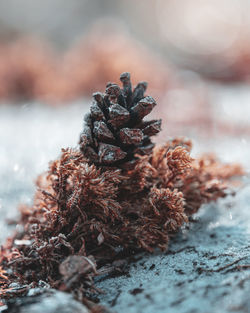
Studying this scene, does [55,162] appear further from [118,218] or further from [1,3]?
[1,3]

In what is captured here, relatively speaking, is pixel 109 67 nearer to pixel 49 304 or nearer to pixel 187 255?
pixel 187 255

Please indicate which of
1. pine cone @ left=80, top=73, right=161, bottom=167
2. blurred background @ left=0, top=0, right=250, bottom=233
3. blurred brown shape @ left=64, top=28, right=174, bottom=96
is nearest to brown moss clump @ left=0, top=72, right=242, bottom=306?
pine cone @ left=80, top=73, right=161, bottom=167

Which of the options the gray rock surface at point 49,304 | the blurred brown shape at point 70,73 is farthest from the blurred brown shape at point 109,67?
the gray rock surface at point 49,304

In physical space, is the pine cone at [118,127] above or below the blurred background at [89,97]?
below

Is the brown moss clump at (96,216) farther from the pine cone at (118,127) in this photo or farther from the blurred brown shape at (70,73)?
the blurred brown shape at (70,73)

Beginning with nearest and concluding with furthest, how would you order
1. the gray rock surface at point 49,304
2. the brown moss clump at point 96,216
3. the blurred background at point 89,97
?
the gray rock surface at point 49,304 → the brown moss clump at point 96,216 → the blurred background at point 89,97

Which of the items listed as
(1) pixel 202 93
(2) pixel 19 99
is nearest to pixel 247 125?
(1) pixel 202 93
